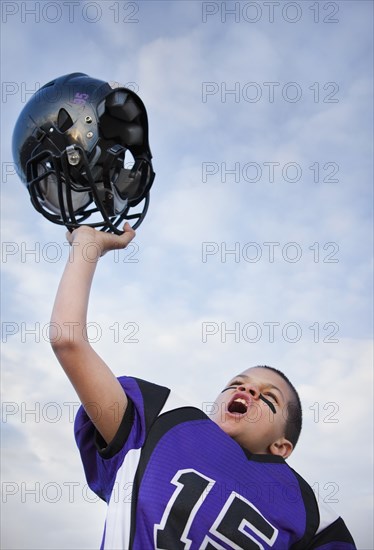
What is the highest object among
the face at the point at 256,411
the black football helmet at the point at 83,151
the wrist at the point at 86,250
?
the black football helmet at the point at 83,151

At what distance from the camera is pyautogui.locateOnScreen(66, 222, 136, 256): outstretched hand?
2.45 meters

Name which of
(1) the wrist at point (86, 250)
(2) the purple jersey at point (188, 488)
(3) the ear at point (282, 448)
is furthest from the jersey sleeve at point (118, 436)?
(3) the ear at point (282, 448)

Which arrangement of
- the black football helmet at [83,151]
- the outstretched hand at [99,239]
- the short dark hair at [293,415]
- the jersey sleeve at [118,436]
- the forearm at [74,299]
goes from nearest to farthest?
the forearm at [74,299]
the jersey sleeve at [118,436]
the outstretched hand at [99,239]
the black football helmet at [83,151]
the short dark hair at [293,415]

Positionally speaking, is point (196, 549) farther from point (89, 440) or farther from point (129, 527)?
point (89, 440)

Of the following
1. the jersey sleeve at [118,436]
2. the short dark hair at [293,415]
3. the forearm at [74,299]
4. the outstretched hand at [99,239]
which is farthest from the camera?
the short dark hair at [293,415]

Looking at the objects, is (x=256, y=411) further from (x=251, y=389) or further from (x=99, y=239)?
(x=99, y=239)

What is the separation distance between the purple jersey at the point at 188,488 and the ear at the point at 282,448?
0.21 metres

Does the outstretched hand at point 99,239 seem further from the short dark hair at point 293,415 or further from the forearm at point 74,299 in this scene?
the short dark hair at point 293,415

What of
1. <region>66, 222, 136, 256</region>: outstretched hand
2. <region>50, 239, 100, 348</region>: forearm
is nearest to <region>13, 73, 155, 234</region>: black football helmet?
<region>66, 222, 136, 256</region>: outstretched hand

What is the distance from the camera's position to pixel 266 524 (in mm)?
2367

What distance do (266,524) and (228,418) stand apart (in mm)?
536

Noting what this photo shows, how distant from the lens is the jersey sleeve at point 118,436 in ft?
7.60

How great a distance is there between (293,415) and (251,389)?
0.95ft

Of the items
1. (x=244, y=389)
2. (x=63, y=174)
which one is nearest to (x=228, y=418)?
(x=244, y=389)
